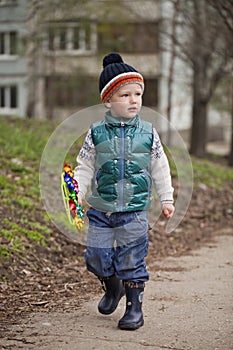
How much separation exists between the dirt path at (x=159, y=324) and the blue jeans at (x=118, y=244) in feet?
1.27

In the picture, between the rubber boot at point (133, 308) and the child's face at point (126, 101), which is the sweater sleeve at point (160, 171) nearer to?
the child's face at point (126, 101)

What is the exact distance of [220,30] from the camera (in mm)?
15438

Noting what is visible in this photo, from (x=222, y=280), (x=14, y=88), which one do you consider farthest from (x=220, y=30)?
(x=14, y=88)

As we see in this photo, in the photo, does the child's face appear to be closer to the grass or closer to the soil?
the soil

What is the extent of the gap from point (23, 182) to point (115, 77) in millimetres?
4591

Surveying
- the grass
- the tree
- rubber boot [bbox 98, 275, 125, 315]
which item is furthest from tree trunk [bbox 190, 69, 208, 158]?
rubber boot [bbox 98, 275, 125, 315]

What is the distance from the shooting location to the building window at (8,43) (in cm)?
2502

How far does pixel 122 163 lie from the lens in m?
5.11

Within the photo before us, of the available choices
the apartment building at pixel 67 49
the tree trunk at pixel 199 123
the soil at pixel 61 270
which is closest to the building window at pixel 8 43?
the apartment building at pixel 67 49

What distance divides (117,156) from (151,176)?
35 centimetres

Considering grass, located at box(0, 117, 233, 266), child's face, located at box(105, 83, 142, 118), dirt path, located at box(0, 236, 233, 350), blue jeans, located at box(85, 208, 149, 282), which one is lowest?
grass, located at box(0, 117, 233, 266)

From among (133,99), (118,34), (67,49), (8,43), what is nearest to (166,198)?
(133,99)

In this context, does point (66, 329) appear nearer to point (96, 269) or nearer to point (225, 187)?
point (96, 269)

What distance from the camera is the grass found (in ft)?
25.3
